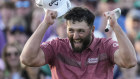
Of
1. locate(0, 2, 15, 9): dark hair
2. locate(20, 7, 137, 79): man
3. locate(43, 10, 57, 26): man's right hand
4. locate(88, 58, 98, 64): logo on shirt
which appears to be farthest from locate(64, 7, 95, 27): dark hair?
locate(0, 2, 15, 9): dark hair

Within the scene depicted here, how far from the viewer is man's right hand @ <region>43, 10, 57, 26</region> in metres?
5.60

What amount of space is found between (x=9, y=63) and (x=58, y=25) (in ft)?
3.60

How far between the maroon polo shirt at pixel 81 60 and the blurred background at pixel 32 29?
187 centimetres

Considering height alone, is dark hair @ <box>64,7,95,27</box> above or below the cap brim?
below

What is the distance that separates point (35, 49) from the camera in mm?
A: 5535

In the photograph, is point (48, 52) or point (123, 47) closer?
point (123, 47)

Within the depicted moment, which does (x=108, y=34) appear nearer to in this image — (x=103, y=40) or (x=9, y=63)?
(x=9, y=63)

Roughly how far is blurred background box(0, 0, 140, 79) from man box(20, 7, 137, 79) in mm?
1876

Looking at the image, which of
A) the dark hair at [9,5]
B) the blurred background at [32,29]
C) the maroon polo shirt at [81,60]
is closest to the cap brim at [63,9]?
the maroon polo shirt at [81,60]

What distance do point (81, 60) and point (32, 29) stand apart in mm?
4379

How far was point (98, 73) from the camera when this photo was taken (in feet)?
18.6

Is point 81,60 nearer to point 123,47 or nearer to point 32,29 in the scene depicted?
point 123,47

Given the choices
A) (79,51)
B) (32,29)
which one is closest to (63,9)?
(79,51)

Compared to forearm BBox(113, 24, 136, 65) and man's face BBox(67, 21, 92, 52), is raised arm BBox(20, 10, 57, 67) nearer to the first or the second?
man's face BBox(67, 21, 92, 52)
